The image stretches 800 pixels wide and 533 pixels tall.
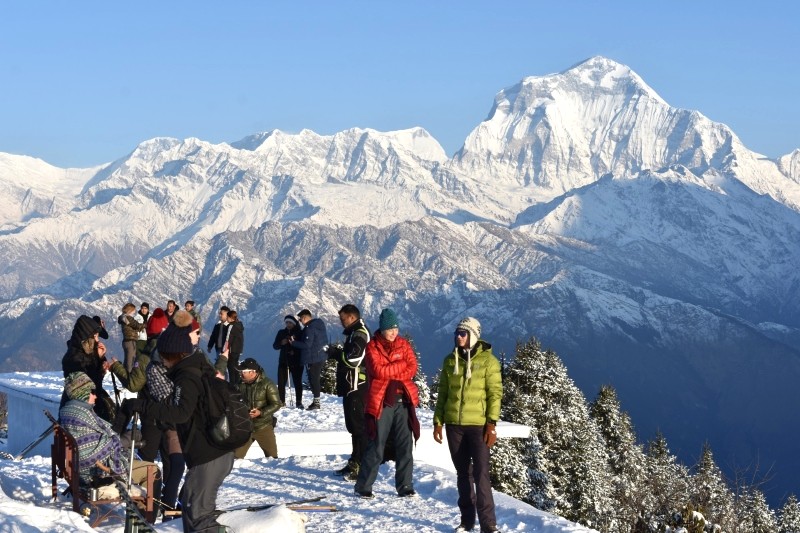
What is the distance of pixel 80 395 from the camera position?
12.5 metres

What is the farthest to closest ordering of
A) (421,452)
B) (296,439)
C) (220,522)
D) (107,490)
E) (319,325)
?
(319,325) < (421,452) < (296,439) < (107,490) < (220,522)

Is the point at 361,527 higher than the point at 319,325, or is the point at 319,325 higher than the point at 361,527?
the point at 319,325

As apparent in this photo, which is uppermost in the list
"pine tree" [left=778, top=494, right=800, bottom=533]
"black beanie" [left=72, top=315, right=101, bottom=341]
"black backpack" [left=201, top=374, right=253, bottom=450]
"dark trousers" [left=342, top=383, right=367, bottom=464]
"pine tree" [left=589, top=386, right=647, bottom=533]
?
"black beanie" [left=72, top=315, right=101, bottom=341]

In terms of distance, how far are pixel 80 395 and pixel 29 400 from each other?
Answer: 650 inches

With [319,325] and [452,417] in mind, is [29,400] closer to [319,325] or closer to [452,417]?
[319,325]

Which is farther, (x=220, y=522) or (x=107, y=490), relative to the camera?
(x=107, y=490)

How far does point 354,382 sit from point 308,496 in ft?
6.69

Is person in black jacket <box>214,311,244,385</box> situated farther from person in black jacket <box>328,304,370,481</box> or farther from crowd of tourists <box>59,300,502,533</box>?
person in black jacket <box>328,304,370,481</box>

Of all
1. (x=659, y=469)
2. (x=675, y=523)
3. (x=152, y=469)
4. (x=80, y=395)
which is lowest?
(x=659, y=469)

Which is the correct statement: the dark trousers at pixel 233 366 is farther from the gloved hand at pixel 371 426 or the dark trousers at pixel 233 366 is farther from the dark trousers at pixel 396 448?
the gloved hand at pixel 371 426

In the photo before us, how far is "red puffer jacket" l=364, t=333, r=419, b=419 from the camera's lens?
14.1 meters

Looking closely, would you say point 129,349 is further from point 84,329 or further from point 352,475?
point 352,475

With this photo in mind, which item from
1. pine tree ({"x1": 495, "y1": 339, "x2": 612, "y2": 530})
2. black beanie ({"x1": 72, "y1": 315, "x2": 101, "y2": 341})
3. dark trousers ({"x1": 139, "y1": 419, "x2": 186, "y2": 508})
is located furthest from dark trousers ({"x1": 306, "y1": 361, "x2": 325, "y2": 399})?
pine tree ({"x1": 495, "y1": 339, "x2": 612, "y2": 530})

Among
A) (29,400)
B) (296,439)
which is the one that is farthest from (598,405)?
(296,439)
